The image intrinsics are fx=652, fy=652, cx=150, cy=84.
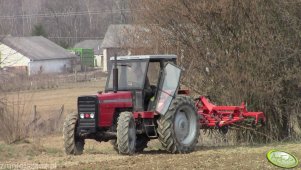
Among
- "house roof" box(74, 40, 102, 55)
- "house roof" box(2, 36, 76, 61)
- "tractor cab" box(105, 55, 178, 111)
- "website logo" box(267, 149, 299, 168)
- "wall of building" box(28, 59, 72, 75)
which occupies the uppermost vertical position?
"house roof" box(74, 40, 102, 55)

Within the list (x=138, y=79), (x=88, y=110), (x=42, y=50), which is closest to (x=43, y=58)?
(x=42, y=50)

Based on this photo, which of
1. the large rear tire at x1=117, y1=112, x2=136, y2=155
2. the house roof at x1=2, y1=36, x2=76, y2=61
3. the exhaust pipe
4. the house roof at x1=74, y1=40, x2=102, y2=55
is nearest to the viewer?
the large rear tire at x1=117, y1=112, x2=136, y2=155

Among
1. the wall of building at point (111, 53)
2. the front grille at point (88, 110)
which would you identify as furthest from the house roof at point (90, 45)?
the front grille at point (88, 110)

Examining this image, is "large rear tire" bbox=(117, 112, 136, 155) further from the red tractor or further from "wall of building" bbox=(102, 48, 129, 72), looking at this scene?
"wall of building" bbox=(102, 48, 129, 72)

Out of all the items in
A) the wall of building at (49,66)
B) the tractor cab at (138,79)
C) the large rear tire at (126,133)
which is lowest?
the large rear tire at (126,133)

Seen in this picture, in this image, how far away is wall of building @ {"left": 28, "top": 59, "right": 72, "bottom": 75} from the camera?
76.2m

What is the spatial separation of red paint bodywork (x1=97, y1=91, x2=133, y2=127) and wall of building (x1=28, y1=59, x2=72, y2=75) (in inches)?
Result: 2438

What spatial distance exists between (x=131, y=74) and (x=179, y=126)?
1.51 metres

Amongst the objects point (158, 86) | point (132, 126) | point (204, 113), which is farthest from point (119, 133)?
point (204, 113)

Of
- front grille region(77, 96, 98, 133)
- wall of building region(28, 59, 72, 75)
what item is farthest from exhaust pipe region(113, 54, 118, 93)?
wall of building region(28, 59, 72, 75)

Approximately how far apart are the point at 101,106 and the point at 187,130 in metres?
2.21

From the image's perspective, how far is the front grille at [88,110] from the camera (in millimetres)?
13016

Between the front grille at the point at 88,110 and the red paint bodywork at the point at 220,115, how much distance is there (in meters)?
3.16

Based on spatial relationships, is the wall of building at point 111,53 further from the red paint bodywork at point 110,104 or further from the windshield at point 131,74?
the red paint bodywork at point 110,104
